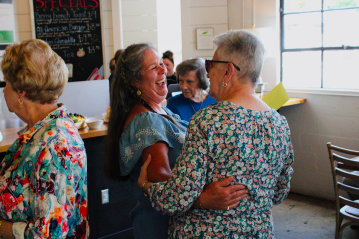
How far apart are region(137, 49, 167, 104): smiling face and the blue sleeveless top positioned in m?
0.15

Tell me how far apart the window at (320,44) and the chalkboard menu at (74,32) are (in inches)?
99.3

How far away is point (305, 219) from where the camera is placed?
3.54 m

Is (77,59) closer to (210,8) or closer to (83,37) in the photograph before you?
(83,37)

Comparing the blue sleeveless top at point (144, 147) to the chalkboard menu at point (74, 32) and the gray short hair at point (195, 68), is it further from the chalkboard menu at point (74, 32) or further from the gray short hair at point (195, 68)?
the chalkboard menu at point (74, 32)

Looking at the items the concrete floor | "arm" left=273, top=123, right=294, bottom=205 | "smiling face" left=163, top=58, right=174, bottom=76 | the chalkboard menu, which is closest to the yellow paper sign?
"arm" left=273, top=123, right=294, bottom=205

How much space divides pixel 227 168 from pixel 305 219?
2792mm

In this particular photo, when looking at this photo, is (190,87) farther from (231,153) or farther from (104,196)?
(231,153)

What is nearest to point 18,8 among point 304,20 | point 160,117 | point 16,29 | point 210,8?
point 16,29

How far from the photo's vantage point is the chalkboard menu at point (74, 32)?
4609 millimetres

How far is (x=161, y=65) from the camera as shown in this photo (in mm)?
1613

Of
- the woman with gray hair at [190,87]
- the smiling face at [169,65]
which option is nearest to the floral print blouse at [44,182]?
the woman with gray hair at [190,87]

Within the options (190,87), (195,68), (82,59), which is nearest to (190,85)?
(190,87)

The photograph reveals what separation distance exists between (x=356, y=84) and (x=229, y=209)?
10.7ft

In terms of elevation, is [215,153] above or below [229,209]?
above
